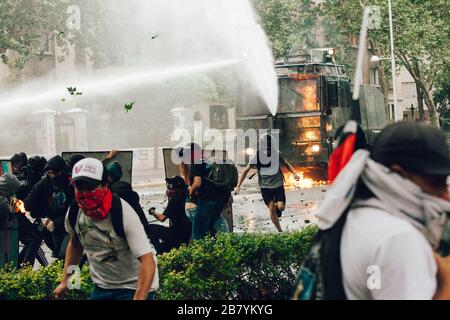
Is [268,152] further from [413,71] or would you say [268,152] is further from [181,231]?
[413,71]

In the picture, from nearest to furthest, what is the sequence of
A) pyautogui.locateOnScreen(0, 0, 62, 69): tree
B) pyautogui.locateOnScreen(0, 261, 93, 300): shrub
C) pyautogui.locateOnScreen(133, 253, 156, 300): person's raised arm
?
pyautogui.locateOnScreen(133, 253, 156, 300): person's raised arm
pyautogui.locateOnScreen(0, 261, 93, 300): shrub
pyautogui.locateOnScreen(0, 0, 62, 69): tree

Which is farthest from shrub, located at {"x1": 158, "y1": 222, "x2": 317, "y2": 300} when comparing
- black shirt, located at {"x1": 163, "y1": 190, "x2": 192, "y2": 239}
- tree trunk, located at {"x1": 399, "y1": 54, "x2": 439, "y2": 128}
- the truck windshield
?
tree trunk, located at {"x1": 399, "y1": 54, "x2": 439, "y2": 128}

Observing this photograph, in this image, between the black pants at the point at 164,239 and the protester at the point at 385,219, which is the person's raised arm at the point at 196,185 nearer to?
the black pants at the point at 164,239

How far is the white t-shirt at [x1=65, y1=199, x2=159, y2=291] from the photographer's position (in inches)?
170

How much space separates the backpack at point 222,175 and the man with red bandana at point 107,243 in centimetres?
381

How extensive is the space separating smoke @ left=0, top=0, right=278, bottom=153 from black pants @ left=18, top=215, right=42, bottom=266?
13597 millimetres

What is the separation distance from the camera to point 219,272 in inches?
248

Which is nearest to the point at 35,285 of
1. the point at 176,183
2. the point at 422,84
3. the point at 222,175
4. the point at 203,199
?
the point at 176,183

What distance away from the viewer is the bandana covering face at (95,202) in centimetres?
420

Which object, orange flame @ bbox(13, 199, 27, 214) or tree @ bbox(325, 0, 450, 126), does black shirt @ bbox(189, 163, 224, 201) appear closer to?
orange flame @ bbox(13, 199, 27, 214)

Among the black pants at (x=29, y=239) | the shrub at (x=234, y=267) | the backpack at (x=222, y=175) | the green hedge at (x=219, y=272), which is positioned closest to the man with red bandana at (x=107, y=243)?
the green hedge at (x=219, y=272)

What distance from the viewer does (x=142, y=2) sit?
1183 inches

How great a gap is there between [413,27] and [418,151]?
33.1 metres
